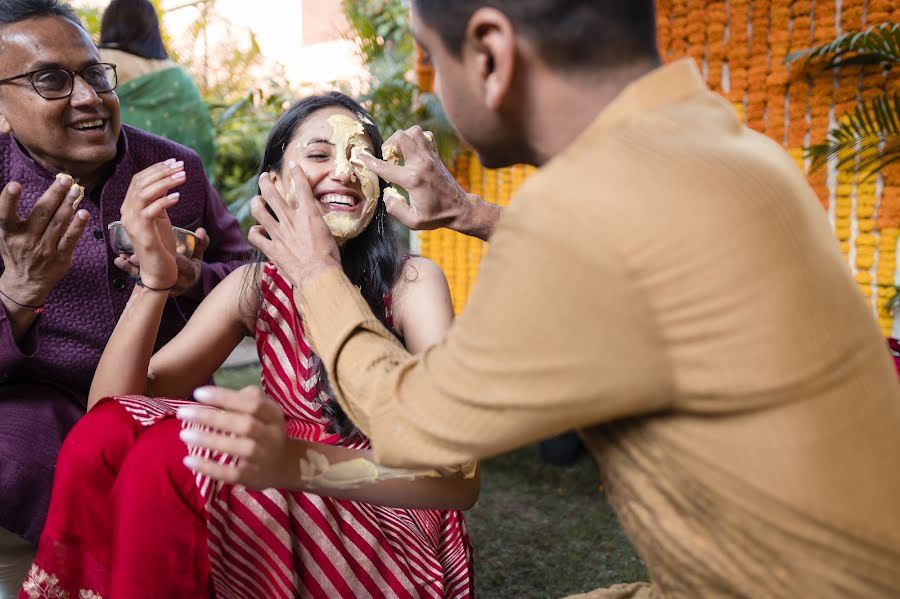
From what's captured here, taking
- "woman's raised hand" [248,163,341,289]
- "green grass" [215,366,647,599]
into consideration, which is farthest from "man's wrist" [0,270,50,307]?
"green grass" [215,366,647,599]

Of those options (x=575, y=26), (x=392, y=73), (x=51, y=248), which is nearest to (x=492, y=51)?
(x=575, y=26)

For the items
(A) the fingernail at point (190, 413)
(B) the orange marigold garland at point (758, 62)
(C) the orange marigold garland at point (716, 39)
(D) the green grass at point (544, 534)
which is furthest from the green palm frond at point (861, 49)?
(A) the fingernail at point (190, 413)

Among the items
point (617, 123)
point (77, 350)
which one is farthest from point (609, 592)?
point (77, 350)

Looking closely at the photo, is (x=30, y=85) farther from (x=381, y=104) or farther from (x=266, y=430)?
(x=381, y=104)

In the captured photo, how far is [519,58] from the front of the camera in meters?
0.92

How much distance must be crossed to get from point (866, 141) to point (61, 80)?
3.44 m

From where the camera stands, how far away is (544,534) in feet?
9.21

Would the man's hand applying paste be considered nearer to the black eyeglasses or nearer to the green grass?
the black eyeglasses

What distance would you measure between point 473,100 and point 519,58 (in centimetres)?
9

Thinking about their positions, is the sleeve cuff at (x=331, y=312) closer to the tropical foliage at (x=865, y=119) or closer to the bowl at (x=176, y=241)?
the bowl at (x=176, y=241)

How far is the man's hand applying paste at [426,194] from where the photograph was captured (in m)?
1.61

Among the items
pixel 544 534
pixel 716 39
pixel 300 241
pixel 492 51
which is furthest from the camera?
pixel 716 39

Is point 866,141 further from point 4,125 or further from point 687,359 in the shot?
point 4,125

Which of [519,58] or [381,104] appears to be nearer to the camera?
[519,58]
